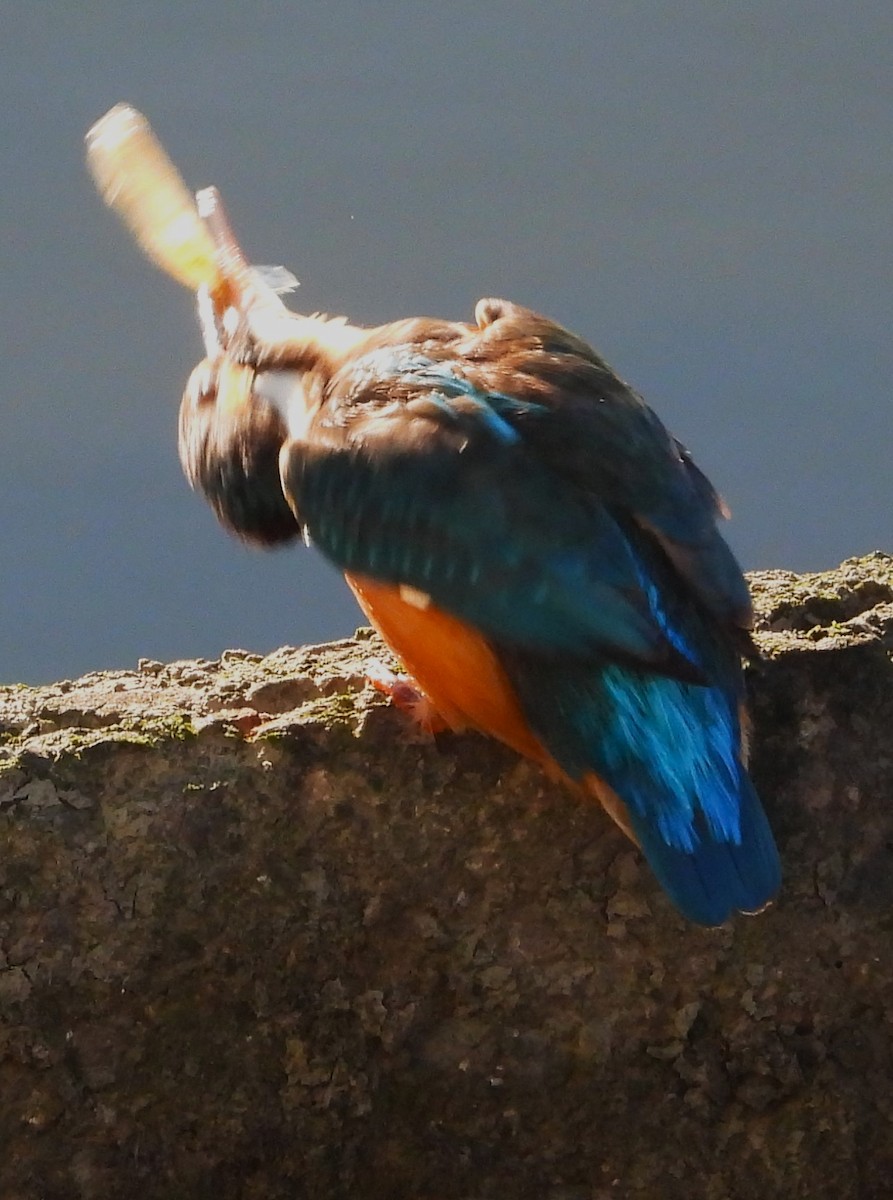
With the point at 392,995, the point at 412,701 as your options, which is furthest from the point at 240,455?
the point at 392,995

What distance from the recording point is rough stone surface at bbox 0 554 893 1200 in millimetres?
1212

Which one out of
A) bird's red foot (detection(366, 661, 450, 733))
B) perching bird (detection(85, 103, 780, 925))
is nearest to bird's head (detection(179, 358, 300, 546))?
perching bird (detection(85, 103, 780, 925))

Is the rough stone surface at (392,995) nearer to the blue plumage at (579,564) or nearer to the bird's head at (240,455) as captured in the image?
the blue plumage at (579,564)

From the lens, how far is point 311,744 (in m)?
1.30

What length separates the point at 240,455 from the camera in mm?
1660

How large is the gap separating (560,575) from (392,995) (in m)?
0.38

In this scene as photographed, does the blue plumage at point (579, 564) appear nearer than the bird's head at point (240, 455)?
Yes

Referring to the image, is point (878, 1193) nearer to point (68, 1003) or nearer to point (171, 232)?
point (68, 1003)

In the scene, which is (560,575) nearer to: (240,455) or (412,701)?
(412,701)

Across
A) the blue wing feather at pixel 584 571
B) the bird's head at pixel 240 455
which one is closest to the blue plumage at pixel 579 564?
the blue wing feather at pixel 584 571

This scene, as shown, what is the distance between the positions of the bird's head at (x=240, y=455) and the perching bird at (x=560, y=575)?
0.14 metres

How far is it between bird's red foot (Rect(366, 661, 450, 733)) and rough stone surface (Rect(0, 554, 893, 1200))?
0.03 meters

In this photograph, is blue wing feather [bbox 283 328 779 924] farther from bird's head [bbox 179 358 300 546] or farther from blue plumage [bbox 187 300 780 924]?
bird's head [bbox 179 358 300 546]

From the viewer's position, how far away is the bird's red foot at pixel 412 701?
1316 millimetres
